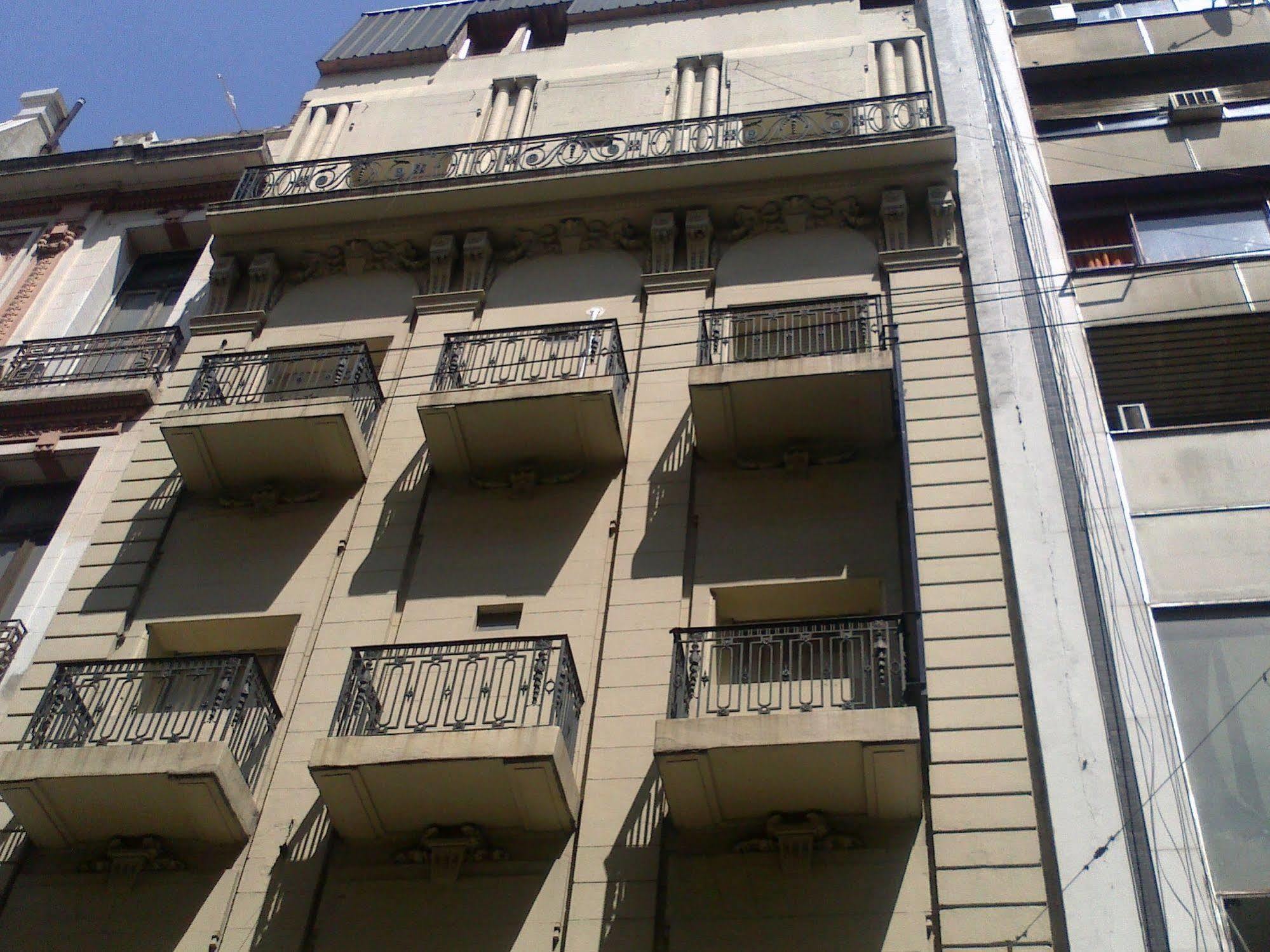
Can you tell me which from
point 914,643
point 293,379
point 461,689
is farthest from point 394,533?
point 914,643

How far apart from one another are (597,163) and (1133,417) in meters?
7.15

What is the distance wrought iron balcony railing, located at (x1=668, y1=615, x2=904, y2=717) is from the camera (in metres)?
10.5

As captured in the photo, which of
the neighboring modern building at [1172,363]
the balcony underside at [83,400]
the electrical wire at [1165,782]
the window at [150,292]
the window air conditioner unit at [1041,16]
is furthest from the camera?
the window air conditioner unit at [1041,16]

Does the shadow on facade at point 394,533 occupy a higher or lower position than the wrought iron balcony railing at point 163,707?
higher

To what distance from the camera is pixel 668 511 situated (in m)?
12.9

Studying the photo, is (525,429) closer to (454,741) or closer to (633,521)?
(633,521)

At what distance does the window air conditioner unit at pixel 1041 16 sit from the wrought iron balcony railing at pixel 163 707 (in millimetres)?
13768

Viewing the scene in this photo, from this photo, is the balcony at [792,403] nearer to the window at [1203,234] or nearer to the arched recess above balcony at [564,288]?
the arched recess above balcony at [564,288]

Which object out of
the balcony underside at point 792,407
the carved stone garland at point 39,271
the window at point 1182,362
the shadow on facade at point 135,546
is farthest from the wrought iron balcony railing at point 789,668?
the carved stone garland at point 39,271

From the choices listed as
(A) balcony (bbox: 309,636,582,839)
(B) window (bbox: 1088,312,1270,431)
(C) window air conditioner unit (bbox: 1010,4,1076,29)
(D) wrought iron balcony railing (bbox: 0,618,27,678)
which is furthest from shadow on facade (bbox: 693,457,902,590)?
(C) window air conditioner unit (bbox: 1010,4,1076,29)

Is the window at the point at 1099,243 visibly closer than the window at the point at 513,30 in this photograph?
Yes

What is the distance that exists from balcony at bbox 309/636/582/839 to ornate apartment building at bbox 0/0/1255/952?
0.05 metres

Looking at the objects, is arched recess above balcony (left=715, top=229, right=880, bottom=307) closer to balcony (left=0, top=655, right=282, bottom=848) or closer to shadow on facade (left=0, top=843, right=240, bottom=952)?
balcony (left=0, top=655, right=282, bottom=848)

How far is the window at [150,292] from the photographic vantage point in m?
18.0
